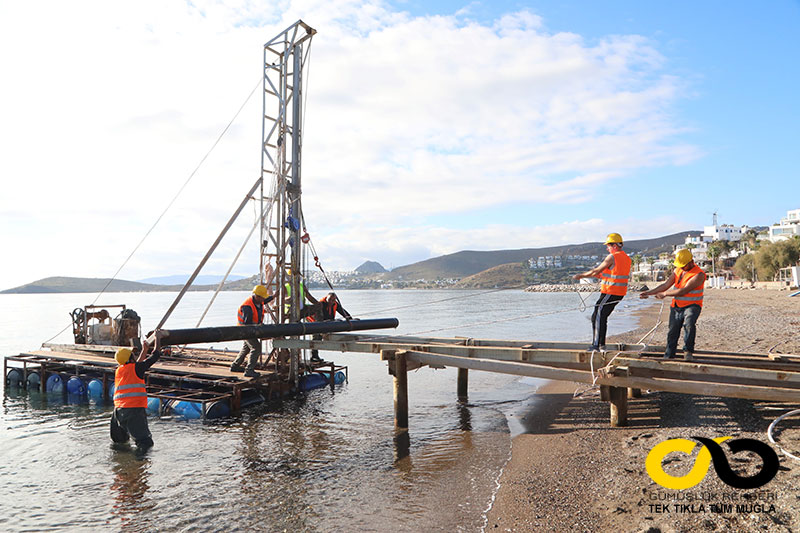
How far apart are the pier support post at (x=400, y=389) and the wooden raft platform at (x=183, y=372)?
5110 millimetres

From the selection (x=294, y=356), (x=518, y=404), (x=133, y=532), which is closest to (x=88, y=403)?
(x=294, y=356)

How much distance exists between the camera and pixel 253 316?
1520cm

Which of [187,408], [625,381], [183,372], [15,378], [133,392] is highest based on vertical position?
[133,392]

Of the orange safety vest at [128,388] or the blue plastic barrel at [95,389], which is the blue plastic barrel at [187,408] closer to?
the orange safety vest at [128,388]

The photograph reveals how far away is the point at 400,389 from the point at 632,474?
616 centimetres

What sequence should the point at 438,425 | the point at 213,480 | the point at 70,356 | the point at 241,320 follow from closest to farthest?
the point at 213,480 < the point at 438,425 < the point at 241,320 < the point at 70,356

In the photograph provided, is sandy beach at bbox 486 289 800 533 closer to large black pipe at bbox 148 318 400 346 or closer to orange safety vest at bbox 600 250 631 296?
orange safety vest at bbox 600 250 631 296

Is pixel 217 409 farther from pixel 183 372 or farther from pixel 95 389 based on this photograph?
pixel 95 389

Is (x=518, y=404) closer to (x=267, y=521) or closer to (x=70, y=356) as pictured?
(x=267, y=521)

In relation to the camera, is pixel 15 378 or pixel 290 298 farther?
pixel 15 378

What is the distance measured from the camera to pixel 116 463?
1155 centimetres

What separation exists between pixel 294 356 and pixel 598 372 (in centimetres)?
1016

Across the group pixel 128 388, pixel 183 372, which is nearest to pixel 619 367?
pixel 128 388

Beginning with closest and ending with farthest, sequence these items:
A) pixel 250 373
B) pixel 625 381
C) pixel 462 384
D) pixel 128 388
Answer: pixel 625 381
pixel 128 388
pixel 250 373
pixel 462 384
